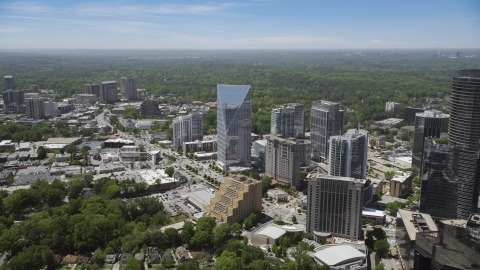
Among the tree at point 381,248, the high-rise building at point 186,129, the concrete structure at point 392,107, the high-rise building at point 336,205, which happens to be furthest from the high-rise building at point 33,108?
the tree at point 381,248

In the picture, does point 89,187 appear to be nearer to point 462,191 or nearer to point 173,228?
point 173,228

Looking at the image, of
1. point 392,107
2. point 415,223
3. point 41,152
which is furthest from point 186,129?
point 392,107

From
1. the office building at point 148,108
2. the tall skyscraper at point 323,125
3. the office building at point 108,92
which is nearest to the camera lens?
the tall skyscraper at point 323,125

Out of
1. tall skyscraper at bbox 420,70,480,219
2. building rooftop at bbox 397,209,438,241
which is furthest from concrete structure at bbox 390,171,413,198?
building rooftop at bbox 397,209,438,241

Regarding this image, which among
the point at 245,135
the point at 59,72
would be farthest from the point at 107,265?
the point at 59,72

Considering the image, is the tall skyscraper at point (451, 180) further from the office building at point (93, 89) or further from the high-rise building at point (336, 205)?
the office building at point (93, 89)

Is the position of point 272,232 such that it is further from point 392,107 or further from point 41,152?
point 392,107

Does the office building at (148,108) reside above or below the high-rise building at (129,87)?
below
